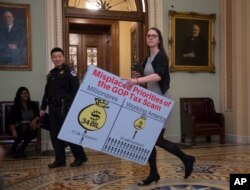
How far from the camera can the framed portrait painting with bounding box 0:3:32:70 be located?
5.87 meters

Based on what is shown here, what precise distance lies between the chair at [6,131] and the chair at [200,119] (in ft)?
8.46

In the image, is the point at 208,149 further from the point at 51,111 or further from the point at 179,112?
the point at 51,111

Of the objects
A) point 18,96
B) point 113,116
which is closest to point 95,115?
point 113,116

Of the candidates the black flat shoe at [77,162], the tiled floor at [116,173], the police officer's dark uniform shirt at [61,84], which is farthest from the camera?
the black flat shoe at [77,162]

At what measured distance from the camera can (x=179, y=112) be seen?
6828 millimetres

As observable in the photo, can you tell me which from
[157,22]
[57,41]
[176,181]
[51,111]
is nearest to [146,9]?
[157,22]

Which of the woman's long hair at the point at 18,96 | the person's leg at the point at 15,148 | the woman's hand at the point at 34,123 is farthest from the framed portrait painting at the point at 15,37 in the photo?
the person's leg at the point at 15,148

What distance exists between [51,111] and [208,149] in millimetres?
2646

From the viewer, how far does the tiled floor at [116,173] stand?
131 inches

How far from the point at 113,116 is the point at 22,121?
9.28ft

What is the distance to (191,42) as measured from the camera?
688cm

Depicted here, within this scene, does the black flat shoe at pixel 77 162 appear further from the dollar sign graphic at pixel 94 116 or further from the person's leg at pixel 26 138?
the dollar sign graphic at pixel 94 116

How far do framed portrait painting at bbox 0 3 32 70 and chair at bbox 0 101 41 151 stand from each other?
0.61 metres

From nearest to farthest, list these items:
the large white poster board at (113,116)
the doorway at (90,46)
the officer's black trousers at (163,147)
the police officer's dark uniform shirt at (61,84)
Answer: the large white poster board at (113,116) → the officer's black trousers at (163,147) → the police officer's dark uniform shirt at (61,84) → the doorway at (90,46)
